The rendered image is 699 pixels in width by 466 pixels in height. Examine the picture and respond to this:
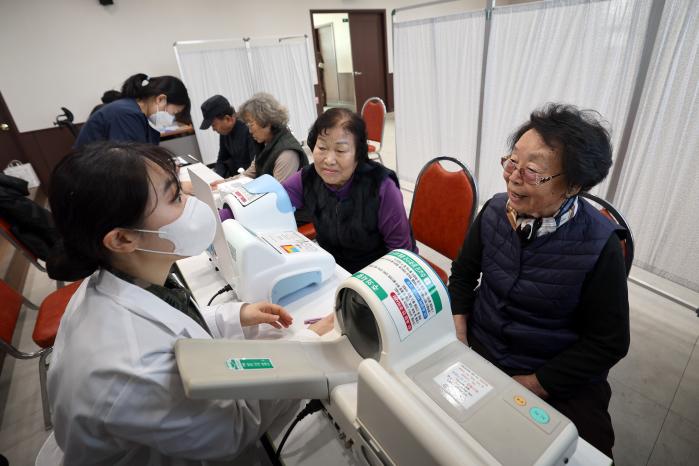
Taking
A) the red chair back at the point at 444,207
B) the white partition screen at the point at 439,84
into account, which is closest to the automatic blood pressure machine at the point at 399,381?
the red chair back at the point at 444,207

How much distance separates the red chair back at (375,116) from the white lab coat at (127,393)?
3.45 m

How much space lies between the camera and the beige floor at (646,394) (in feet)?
4.46

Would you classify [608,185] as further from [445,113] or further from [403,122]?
[403,122]

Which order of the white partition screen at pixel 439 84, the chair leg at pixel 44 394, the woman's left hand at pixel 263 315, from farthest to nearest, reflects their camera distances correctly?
the white partition screen at pixel 439 84, the chair leg at pixel 44 394, the woman's left hand at pixel 263 315

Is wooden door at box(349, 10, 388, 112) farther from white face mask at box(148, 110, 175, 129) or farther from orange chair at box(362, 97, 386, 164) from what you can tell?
white face mask at box(148, 110, 175, 129)

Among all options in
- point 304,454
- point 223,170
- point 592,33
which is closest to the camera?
point 304,454

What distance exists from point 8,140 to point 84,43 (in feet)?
4.93

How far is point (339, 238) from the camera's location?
4.96 feet

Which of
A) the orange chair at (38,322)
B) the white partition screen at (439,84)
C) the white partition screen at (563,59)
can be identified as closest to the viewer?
the orange chair at (38,322)

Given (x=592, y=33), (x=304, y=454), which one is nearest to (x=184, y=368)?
(x=304, y=454)

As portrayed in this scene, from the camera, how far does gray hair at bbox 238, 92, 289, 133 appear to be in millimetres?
2146

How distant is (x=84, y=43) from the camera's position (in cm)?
419

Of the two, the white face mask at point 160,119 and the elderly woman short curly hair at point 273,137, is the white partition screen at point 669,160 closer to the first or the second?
the elderly woman short curly hair at point 273,137

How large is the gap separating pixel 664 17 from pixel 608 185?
88 cm
